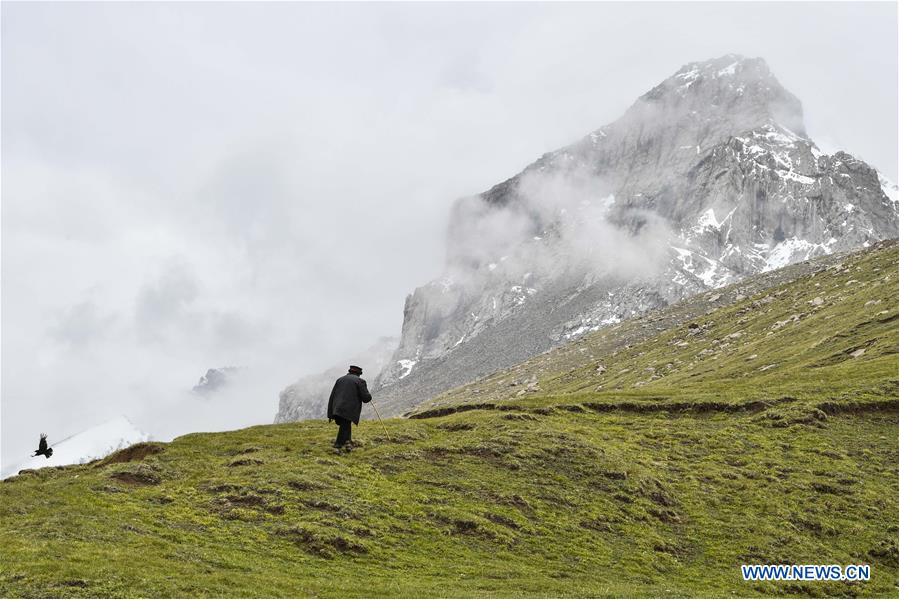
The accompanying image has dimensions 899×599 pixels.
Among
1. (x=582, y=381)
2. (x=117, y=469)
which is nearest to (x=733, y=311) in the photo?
(x=582, y=381)

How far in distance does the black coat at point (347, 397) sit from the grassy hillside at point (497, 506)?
2.27 meters

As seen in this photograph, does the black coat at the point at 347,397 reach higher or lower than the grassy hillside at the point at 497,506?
higher

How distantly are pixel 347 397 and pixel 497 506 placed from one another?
31.0 feet

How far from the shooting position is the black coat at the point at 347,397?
36344 millimetres

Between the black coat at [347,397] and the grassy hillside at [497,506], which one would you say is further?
the black coat at [347,397]

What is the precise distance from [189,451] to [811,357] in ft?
229

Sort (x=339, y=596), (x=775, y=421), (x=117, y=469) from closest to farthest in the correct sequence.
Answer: (x=339, y=596) < (x=117, y=469) < (x=775, y=421)

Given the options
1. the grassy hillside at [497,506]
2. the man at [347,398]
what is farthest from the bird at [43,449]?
the man at [347,398]

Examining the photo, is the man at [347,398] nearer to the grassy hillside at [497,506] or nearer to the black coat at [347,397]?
the black coat at [347,397]

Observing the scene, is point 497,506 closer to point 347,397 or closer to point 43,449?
point 347,397

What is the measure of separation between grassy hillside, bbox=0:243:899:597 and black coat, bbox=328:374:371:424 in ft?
7.45

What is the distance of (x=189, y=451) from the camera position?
124ft

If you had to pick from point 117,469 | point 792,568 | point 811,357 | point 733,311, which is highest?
point 733,311

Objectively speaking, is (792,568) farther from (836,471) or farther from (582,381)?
(582,381)
